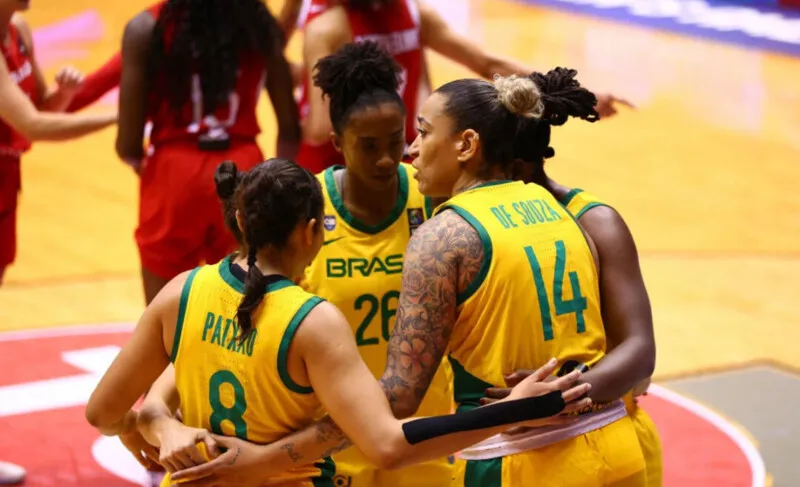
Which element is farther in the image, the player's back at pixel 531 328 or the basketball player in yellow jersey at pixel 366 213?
the basketball player in yellow jersey at pixel 366 213

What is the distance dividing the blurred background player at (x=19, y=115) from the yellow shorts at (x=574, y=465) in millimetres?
2951

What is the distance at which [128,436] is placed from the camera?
358 cm

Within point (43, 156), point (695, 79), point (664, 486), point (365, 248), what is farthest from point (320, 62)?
point (695, 79)

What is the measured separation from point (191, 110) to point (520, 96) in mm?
2420

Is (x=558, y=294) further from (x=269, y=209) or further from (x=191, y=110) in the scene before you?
(x=191, y=110)

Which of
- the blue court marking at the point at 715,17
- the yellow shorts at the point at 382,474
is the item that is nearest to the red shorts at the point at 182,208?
the yellow shorts at the point at 382,474

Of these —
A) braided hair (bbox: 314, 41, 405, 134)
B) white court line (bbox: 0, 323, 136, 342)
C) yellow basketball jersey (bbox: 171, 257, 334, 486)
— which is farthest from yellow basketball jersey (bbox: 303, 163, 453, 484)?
white court line (bbox: 0, 323, 136, 342)

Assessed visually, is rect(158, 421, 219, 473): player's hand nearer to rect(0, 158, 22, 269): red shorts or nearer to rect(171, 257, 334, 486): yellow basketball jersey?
rect(171, 257, 334, 486): yellow basketball jersey

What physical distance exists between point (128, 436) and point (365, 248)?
108 cm

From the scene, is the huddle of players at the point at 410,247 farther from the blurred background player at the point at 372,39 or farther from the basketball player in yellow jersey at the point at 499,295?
the blurred background player at the point at 372,39

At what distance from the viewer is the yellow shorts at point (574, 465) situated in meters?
3.46

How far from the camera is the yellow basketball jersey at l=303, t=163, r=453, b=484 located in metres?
4.27

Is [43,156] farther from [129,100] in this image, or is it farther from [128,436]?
[128,436]

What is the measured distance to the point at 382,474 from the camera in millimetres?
4355
